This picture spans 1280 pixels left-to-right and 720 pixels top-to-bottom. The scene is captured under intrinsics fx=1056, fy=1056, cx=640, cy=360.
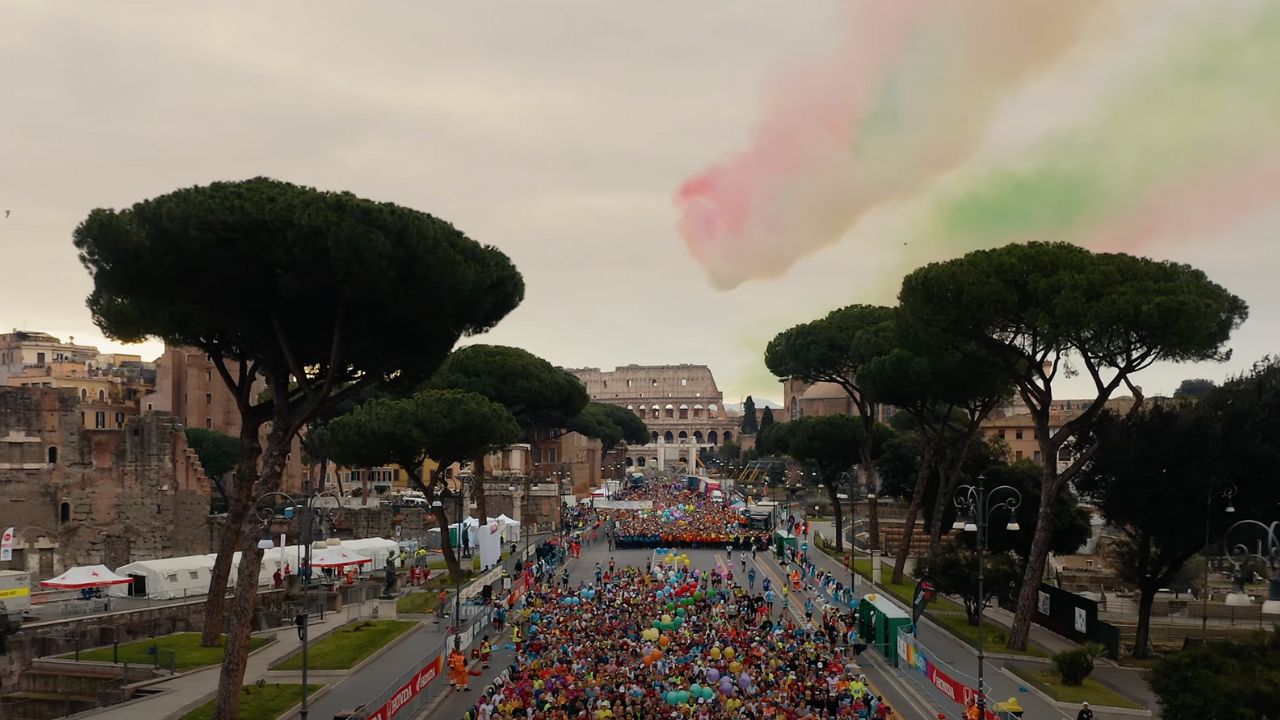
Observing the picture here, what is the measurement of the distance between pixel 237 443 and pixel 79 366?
40.0m

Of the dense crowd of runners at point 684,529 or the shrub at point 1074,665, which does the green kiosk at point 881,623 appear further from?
the dense crowd of runners at point 684,529

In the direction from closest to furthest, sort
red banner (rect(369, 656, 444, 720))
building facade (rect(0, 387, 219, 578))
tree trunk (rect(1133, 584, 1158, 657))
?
red banner (rect(369, 656, 444, 720)) < tree trunk (rect(1133, 584, 1158, 657)) < building facade (rect(0, 387, 219, 578))

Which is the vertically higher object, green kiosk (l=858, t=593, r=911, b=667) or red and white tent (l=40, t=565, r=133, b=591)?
red and white tent (l=40, t=565, r=133, b=591)

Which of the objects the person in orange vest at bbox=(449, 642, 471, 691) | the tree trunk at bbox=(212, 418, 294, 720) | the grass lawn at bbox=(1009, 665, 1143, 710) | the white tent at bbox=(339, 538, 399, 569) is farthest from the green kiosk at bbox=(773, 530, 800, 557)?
the tree trunk at bbox=(212, 418, 294, 720)

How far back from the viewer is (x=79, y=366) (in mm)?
104750

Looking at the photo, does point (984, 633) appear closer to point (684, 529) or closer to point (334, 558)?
point (334, 558)

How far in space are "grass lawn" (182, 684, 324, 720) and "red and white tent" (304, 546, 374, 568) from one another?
58.4 ft

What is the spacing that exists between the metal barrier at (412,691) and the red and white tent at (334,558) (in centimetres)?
1380

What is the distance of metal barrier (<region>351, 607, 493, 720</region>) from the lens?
22.3m

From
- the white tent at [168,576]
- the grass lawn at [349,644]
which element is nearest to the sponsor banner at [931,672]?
the grass lawn at [349,644]

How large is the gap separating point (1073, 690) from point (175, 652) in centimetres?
2495

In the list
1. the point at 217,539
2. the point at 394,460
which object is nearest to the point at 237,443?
the point at 217,539

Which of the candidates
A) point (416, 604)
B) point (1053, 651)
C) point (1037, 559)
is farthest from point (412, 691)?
point (1053, 651)

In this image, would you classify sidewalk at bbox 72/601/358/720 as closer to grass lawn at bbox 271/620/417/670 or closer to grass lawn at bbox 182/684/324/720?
grass lawn at bbox 182/684/324/720
